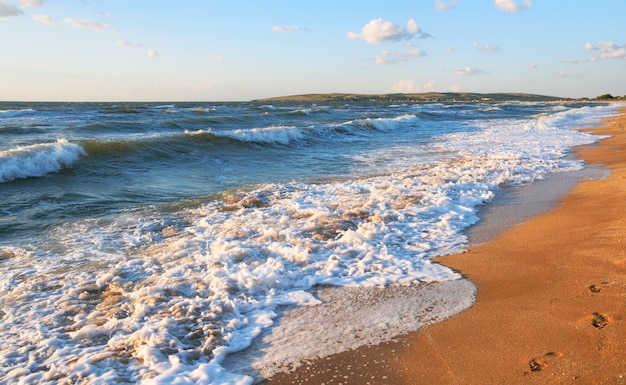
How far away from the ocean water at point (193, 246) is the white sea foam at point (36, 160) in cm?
4

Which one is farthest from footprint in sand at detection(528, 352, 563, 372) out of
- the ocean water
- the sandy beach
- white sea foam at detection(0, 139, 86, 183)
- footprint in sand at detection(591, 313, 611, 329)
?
white sea foam at detection(0, 139, 86, 183)

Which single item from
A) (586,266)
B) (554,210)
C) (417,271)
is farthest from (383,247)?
(554,210)

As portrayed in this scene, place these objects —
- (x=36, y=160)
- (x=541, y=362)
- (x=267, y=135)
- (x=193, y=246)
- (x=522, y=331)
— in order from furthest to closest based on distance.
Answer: (x=267, y=135) < (x=36, y=160) < (x=193, y=246) < (x=522, y=331) < (x=541, y=362)

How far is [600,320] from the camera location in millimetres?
3180

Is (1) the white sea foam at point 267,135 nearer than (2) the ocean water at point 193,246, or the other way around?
(2) the ocean water at point 193,246

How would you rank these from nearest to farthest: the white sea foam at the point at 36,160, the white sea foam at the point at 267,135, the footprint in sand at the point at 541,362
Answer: the footprint in sand at the point at 541,362
the white sea foam at the point at 36,160
the white sea foam at the point at 267,135

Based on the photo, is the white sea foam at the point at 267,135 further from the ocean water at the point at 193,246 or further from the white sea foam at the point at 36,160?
the white sea foam at the point at 36,160

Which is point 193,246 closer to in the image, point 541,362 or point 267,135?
point 541,362

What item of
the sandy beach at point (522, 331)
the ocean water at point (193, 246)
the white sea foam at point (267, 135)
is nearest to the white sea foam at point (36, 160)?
the ocean water at point (193, 246)

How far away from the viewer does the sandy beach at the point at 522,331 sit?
106 inches

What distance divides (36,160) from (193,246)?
25.8 feet

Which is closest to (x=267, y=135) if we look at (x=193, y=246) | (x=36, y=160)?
(x=36, y=160)

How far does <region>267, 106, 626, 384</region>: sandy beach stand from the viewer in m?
2.69

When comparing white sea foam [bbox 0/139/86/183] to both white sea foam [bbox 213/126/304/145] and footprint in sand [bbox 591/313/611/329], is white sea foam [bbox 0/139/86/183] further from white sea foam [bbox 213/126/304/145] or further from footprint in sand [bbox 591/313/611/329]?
footprint in sand [bbox 591/313/611/329]
